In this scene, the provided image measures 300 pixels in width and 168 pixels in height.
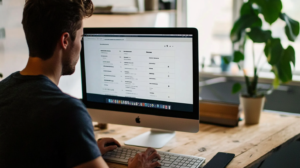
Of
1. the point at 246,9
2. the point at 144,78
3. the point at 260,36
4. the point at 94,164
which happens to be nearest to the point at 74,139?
the point at 94,164

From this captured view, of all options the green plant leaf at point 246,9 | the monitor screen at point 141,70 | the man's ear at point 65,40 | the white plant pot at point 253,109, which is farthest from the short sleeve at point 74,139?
the green plant leaf at point 246,9

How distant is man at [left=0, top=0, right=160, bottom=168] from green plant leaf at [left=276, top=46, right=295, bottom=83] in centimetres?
124

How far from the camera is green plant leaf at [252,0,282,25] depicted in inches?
72.5

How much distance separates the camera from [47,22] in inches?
38.4

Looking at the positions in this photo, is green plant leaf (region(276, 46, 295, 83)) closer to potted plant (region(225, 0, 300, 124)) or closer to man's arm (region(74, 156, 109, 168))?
potted plant (region(225, 0, 300, 124))

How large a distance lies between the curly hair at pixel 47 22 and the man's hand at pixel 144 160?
47 cm

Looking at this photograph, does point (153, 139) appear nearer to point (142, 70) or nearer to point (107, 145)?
point (107, 145)

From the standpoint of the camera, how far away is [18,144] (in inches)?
36.4

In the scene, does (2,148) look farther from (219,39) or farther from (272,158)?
(219,39)

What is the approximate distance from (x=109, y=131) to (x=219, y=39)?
2.13 metres

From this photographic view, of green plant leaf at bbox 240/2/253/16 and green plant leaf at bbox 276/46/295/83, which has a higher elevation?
green plant leaf at bbox 240/2/253/16

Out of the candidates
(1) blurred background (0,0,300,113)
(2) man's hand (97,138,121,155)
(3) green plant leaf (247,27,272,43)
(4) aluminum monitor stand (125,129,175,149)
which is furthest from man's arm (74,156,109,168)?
(3) green plant leaf (247,27,272,43)

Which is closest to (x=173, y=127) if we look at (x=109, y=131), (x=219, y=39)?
(x=109, y=131)

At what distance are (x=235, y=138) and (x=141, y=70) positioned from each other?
1.80 feet
